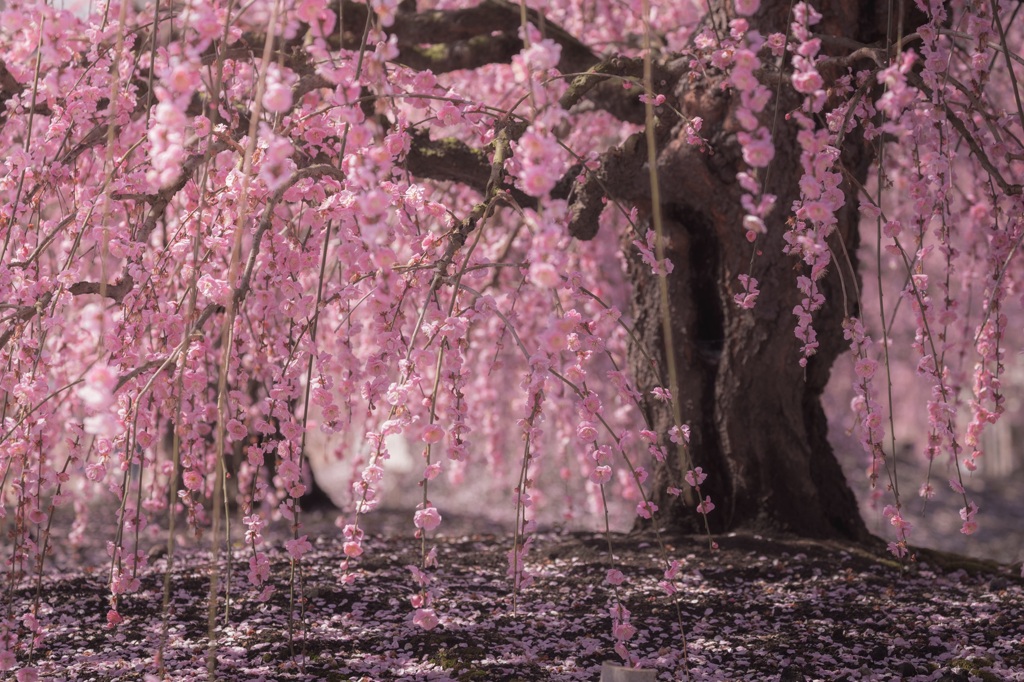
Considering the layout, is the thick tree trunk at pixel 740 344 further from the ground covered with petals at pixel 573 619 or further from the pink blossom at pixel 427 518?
the pink blossom at pixel 427 518

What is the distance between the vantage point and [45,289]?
8.45ft

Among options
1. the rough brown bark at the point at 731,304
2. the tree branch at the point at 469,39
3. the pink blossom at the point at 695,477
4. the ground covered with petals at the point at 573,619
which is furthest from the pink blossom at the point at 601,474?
the tree branch at the point at 469,39

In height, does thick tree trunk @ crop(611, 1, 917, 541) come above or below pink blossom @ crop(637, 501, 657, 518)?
above

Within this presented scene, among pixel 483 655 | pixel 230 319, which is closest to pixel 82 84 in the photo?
pixel 230 319

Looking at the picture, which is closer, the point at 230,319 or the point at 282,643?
the point at 230,319

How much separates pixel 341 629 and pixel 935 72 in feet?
7.81

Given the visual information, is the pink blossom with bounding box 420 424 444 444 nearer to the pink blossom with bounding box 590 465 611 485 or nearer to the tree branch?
the pink blossom with bounding box 590 465 611 485

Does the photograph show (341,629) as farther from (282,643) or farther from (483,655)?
(483,655)

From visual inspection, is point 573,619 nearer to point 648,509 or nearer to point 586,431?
point 648,509

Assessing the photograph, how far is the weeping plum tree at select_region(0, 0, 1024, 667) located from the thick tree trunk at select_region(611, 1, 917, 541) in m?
0.01

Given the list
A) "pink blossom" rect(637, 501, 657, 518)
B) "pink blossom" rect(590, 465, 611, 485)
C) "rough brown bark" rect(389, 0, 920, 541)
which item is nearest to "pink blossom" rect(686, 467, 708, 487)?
"pink blossom" rect(637, 501, 657, 518)

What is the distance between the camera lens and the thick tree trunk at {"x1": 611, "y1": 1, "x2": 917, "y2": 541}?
3740 millimetres

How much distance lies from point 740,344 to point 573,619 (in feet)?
4.45

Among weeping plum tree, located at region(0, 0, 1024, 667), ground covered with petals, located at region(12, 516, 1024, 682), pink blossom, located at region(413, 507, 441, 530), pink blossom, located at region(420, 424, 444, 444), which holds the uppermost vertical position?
weeping plum tree, located at region(0, 0, 1024, 667)
